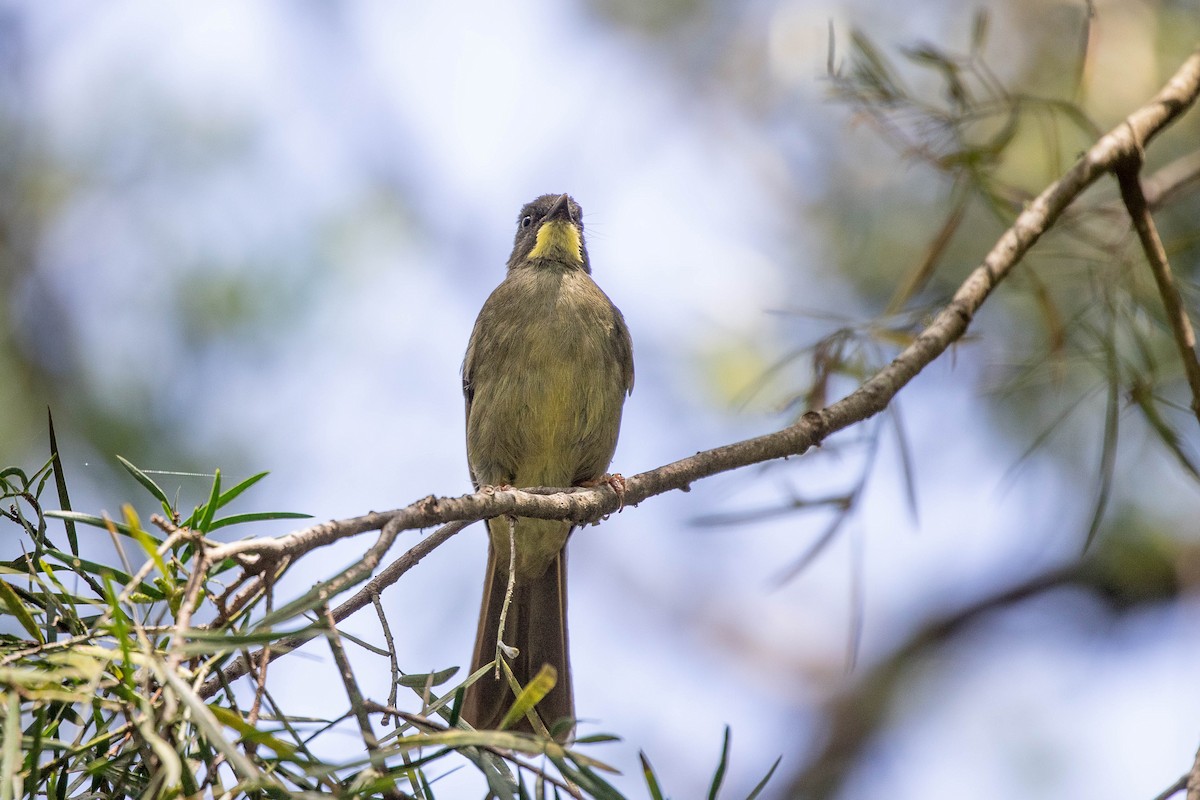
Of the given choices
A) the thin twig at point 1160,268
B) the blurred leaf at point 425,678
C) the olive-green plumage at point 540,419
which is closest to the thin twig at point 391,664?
the blurred leaf at point 425,678

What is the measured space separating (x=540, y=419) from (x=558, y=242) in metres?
1.20

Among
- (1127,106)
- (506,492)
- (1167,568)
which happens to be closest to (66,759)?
(506,492)

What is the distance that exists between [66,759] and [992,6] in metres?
6.09

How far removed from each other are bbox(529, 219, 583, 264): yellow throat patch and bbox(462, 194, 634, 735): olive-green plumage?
0.39 meters

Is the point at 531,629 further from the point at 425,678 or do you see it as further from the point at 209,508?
the point at 209,508

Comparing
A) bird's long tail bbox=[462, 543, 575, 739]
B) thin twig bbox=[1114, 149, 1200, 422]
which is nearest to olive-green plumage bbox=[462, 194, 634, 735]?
bird's long tail bbox=[462, 543, 575, 739]

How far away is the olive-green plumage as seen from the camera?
181 inches

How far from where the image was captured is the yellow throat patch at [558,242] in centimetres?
538

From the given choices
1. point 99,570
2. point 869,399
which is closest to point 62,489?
point 99,570

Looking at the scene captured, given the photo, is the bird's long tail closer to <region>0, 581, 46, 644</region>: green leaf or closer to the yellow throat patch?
the yellow throat patch

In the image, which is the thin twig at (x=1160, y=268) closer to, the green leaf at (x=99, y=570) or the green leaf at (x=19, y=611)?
the green leaf at (x=99, y=570)

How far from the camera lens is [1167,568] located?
→ 561 cm

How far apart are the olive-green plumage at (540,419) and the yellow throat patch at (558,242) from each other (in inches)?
15.2

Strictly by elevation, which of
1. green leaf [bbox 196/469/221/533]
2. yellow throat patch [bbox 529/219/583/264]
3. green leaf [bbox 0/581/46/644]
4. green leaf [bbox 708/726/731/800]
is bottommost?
green leaf [bbox 708/726/731/800]
